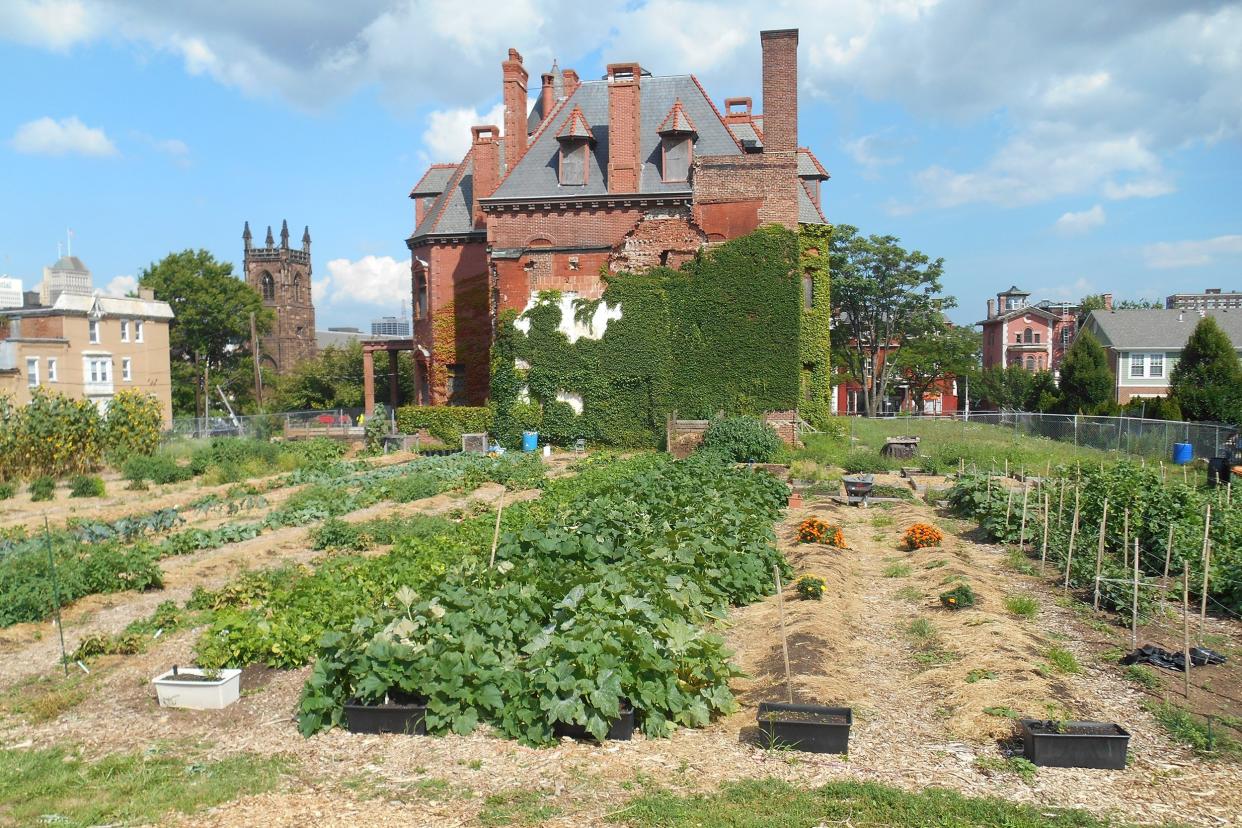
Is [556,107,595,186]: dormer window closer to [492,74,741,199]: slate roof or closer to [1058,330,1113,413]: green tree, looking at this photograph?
[492,74,741,199]: slate roof

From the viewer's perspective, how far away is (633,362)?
1394 inches

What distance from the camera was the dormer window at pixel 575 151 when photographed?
37312 millimetres

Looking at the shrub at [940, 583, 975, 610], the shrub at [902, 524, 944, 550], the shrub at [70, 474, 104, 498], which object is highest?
the shrub at [70, 474, 104, 498]

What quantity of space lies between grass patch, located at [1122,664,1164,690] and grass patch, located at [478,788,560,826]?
6.42 metres

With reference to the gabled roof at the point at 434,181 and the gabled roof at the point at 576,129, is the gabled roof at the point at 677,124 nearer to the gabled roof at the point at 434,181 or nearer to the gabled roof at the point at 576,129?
the gabled roof at the point at 576,129

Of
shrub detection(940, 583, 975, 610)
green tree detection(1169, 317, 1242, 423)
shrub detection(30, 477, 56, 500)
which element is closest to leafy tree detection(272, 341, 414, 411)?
shrub detection(30, 477, 56, 500)

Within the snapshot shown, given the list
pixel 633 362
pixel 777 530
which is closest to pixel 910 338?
pixel 633 362

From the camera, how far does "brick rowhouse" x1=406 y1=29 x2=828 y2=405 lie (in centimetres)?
3488

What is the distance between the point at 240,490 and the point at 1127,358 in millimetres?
→ 56485

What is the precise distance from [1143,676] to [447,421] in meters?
30.8

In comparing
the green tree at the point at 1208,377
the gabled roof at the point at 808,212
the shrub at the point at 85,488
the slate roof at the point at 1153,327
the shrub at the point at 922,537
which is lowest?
the shrub at the point at 922,537

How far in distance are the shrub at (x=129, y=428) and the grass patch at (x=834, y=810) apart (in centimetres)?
3046

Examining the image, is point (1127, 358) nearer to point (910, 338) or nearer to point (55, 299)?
point (910, 338)

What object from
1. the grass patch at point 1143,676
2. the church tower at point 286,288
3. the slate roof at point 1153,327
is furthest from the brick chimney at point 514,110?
the church tower at point 286,288
